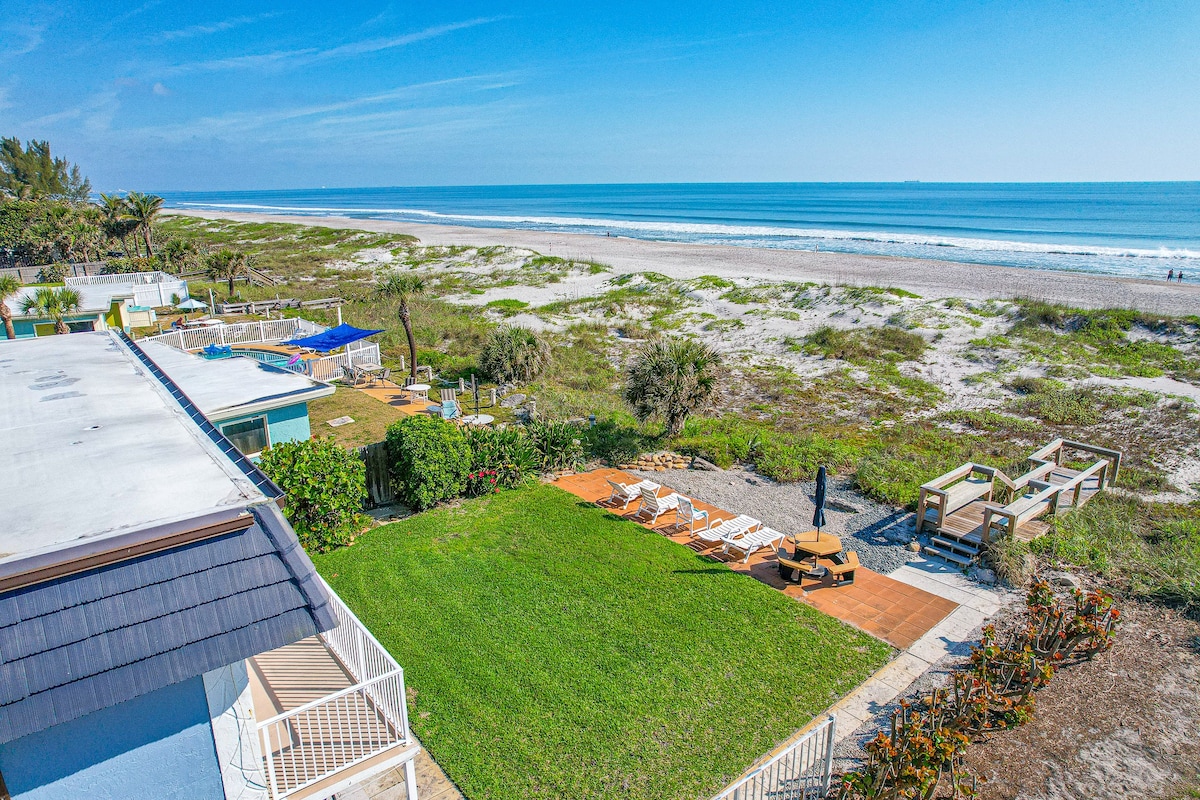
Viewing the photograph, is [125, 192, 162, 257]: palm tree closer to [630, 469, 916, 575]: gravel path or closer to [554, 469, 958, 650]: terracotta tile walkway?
[630, 469, 916, 575]: gravel path

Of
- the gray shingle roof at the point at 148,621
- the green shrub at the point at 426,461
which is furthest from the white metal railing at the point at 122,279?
the gray shingle roof at the point at 148,621

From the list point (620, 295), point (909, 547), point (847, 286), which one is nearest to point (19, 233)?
point (620, 295)

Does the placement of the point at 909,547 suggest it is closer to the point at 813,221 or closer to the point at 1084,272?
the point at 1084,272

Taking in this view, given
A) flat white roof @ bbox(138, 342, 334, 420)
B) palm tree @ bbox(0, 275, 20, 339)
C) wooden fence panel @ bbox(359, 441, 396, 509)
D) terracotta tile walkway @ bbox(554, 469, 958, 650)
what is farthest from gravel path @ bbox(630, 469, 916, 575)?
palm tree @ bbox(0, 275, 20, 339)

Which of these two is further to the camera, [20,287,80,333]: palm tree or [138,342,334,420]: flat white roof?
[20,287,80,333]: palm tree

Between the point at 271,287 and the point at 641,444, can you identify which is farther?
the point at 271,287

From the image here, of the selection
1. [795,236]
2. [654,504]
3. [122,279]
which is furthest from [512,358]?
[795,236]
